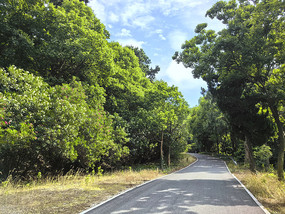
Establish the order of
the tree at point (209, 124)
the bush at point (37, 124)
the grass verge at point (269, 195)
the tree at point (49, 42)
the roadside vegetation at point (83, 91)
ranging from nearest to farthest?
the grass verge at point (269, 195), the bush at point (37, 124), the roadside vegetation at point (83, 91), the tree at point (49, 42), the tree at point (209, 124)

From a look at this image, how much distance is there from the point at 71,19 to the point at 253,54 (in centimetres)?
1348

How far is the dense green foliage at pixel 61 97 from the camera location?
983 cm

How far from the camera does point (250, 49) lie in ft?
38.6

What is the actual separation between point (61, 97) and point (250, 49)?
38.0ft

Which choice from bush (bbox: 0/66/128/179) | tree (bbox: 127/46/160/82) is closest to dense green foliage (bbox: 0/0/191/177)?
bush (bbox: 0/66/128/179)

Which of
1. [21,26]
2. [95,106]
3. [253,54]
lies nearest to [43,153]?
[95,106]

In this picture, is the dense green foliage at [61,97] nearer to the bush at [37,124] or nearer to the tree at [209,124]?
the bush at [37,124]

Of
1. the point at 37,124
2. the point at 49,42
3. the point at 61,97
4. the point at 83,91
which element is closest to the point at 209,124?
the point at 83,91

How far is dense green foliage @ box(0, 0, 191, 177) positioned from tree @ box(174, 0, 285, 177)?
7.85m

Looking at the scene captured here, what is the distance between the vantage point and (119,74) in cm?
2214

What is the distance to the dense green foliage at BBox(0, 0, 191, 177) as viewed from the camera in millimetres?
9828

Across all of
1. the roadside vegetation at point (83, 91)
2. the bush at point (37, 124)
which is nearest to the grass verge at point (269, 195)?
the roadside vegetation at point (83, 91)

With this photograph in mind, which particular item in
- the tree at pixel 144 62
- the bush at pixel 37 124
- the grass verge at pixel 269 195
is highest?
the tree at pixel 144 62

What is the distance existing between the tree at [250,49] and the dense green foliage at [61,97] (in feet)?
25.7
